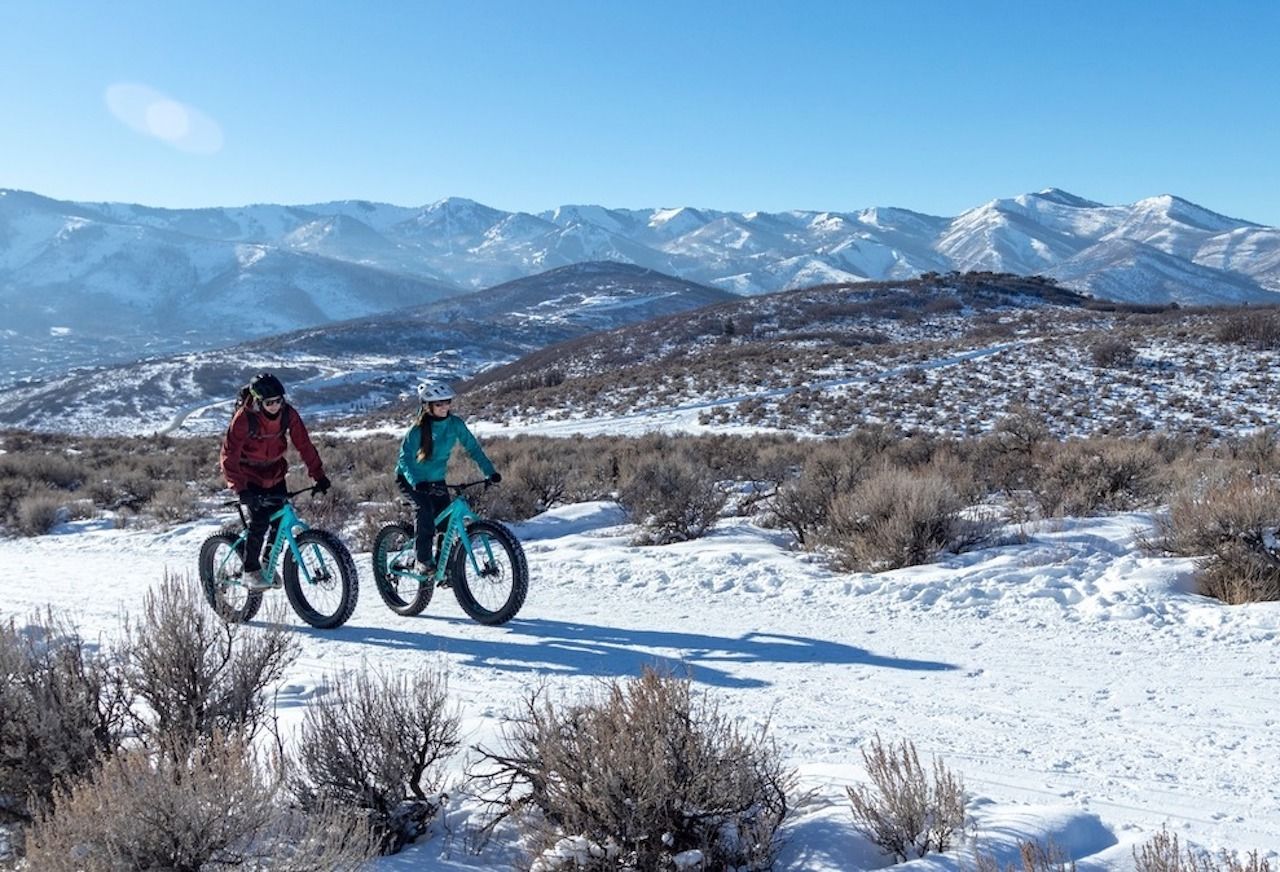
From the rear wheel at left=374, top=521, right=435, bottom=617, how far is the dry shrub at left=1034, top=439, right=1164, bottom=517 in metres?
6.28

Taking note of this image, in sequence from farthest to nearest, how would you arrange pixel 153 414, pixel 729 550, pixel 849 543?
pixel 153 414 < pixel 729 550 < pixel 849 543

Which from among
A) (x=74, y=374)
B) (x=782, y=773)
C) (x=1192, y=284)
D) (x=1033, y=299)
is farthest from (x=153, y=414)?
(x=1192, y=284)

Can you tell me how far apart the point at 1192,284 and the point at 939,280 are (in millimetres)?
145303

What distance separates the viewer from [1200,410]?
21.8m

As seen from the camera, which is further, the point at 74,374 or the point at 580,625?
the point at 74,374

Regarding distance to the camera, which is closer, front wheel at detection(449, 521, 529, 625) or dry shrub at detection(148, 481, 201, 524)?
front wheel at detection(449, 521, 529, 625)

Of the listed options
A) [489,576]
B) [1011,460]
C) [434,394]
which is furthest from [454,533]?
[1011,460]

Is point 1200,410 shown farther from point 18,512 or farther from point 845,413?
point 18,512

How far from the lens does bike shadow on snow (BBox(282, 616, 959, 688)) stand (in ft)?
18.7

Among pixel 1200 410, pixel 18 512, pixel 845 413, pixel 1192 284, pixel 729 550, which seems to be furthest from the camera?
pixel 1192 284

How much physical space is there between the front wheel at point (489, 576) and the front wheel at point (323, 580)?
84cm

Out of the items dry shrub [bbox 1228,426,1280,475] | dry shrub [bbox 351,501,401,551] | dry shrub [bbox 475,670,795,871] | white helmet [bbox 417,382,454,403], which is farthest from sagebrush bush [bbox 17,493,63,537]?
dry shrub [bbox 1228,426,1280,475]

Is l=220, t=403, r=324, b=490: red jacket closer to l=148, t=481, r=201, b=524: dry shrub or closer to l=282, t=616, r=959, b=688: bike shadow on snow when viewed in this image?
l=282, t=616, r=959, b=688: bike shadow on snow

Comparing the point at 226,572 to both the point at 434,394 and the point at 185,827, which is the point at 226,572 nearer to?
the point at 434,394
